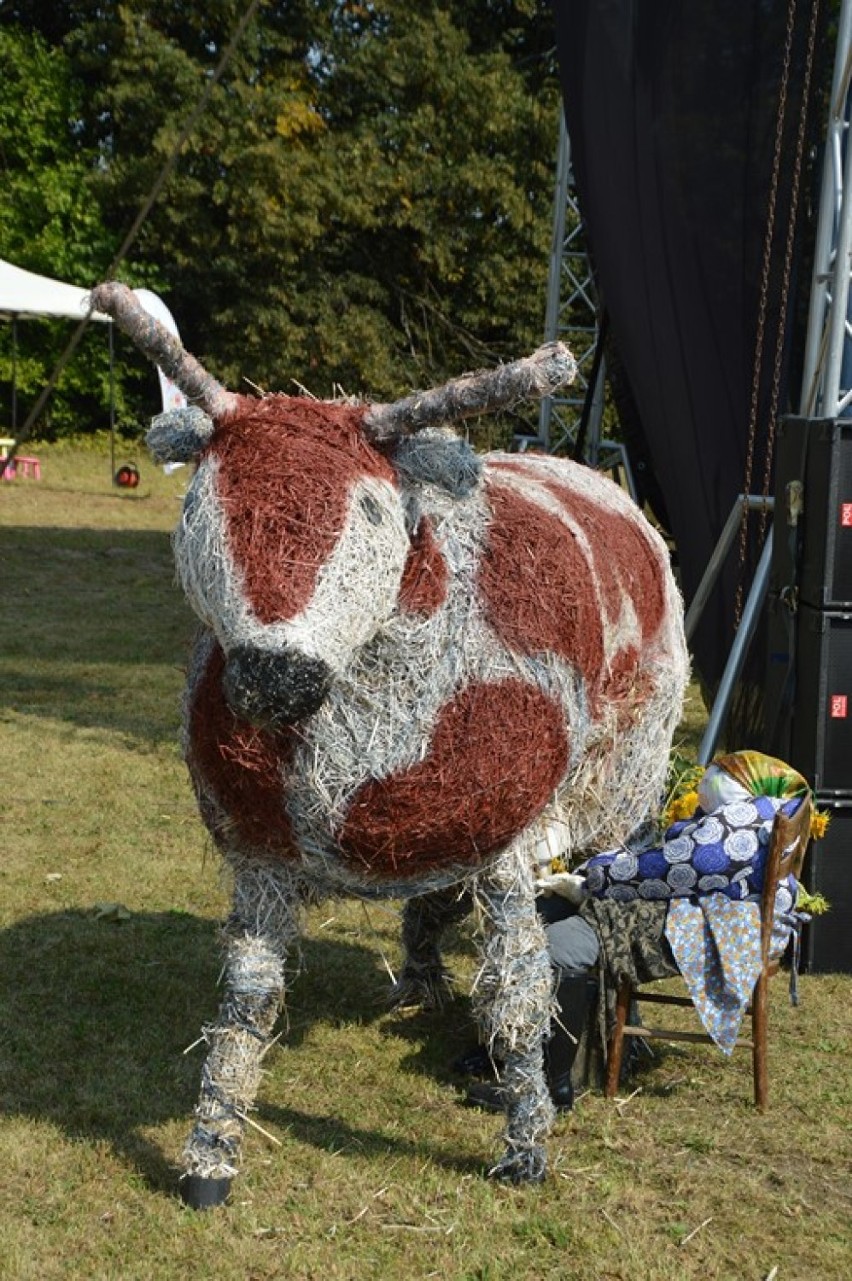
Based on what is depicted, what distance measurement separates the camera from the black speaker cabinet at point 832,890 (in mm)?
5074

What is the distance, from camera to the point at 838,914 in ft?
16.9

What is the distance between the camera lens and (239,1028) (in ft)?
11.3

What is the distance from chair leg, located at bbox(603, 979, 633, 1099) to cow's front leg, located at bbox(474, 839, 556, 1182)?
0.54m

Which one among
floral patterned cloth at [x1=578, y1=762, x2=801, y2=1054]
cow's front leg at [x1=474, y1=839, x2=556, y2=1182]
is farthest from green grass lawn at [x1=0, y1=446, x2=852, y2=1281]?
floral patterned cloth at [x1=578, y1=762, x2=801, y2=1054]

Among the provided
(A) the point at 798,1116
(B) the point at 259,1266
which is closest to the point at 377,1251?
(B) the point at 259,1266

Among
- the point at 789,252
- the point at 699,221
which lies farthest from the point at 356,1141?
the point at 699,221

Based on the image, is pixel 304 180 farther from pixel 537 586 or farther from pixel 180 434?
pixel 180 434

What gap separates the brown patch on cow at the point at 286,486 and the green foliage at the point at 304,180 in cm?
1921

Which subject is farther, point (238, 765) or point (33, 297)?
point (33, 297)

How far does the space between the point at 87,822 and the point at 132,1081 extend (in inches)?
97.5

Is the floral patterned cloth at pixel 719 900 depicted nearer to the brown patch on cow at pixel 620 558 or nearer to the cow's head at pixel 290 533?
the brown patch on cow at pixel 620 558

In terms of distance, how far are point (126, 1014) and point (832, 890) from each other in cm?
244

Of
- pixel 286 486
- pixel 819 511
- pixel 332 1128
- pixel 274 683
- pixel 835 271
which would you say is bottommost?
pixel 332 1128

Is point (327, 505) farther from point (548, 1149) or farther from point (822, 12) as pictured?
point (822, 12)
